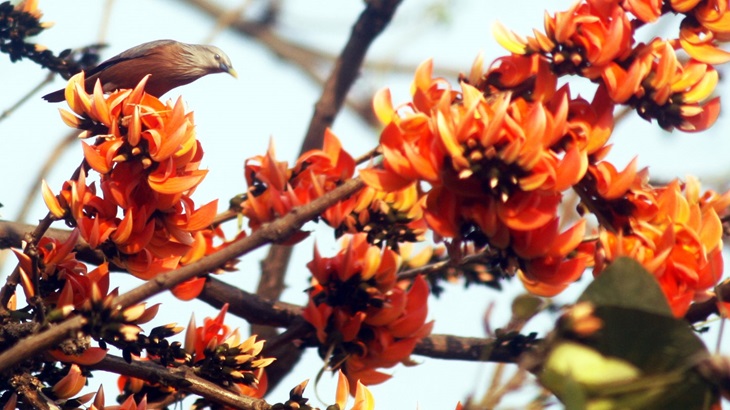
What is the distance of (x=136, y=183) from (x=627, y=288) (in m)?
0.82

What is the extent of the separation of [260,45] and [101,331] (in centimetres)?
471

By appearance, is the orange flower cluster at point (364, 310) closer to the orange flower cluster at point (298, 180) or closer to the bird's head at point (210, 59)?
the orange flower cluster at point (298, 180)

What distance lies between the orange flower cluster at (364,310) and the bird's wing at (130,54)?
4.11 feet

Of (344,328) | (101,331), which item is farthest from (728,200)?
(101,331)

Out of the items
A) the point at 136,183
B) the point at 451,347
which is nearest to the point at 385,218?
the point at 451,347

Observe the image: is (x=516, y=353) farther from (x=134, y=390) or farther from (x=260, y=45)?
(x=260, y=45)

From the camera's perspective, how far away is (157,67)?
324 cm

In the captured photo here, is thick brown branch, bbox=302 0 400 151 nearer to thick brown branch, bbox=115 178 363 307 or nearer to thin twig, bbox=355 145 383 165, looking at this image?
thin twig, bbox=355 145 383 165

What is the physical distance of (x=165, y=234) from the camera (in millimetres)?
1477

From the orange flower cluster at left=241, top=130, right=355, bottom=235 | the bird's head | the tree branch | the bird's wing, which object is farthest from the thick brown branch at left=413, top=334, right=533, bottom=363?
the bird's head

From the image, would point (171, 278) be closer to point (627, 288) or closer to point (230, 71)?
point (627, 288)

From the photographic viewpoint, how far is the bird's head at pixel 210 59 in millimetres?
3547

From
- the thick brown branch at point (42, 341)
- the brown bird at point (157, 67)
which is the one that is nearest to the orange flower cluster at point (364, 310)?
the thick brown branch at point (42, 341)

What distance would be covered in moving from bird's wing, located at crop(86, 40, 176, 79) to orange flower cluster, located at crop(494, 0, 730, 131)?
1.56 m
